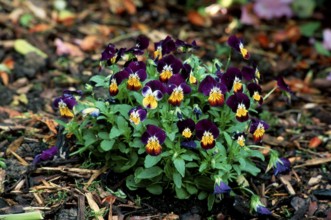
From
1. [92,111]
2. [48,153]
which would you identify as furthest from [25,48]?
[92,111]

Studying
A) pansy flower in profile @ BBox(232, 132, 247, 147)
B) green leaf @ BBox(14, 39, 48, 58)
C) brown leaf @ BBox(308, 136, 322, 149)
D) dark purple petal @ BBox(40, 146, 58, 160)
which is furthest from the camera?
green leaf @ BBox(14, 39, 48, 58)

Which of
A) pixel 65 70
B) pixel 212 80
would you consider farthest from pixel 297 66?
pixel 212 80

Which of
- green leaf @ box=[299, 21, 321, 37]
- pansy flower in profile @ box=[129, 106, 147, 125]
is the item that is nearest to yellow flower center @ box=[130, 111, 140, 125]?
pansy flower in profile @ box=[129, 106, 147, 125]

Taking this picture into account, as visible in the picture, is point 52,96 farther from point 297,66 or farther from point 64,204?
point 297,66

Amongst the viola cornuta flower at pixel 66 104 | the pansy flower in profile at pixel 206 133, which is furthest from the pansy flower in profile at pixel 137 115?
the viola cornuta flower at pixel 66 104

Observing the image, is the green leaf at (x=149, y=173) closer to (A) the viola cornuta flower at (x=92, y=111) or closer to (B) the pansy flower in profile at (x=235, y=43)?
(A) the viola cornuta flower at (x=92, y=111)

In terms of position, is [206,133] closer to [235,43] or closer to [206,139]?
[206,139]

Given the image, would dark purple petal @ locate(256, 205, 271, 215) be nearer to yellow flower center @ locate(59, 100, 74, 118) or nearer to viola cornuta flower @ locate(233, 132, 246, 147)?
viola cornuta flower @ locate(233, 132, 246, 147)
